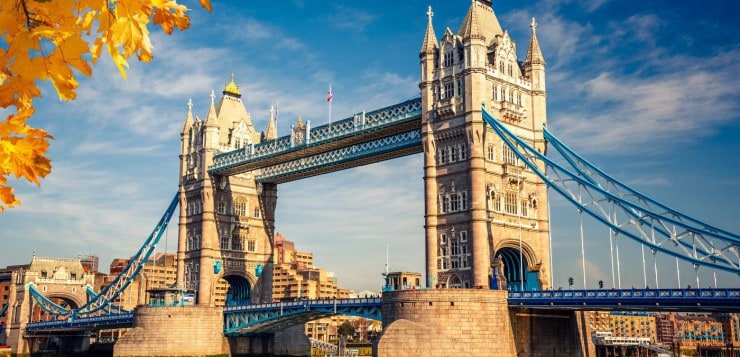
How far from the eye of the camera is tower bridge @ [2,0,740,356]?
48.3m

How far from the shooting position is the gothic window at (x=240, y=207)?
8100 cm

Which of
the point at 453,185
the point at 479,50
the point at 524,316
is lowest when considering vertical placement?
the point at 524,316

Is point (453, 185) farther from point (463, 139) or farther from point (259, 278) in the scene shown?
point (259, 278)

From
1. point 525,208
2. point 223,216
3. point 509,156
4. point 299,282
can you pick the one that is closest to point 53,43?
point 509,156

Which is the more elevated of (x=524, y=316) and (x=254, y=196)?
(x=254, y=196)

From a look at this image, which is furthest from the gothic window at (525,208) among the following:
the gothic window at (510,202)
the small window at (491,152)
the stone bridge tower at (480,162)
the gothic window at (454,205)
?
the gothic window at (454,205)

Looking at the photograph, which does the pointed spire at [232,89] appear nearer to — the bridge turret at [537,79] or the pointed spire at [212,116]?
the pointed spire at [212,116]

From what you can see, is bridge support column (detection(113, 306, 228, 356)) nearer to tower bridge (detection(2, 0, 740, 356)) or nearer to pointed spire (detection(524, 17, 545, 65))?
tower bridge (detection(2, 0, 740, 356))

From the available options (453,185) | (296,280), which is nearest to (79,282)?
(296,280)

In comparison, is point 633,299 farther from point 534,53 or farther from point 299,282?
point 299,282

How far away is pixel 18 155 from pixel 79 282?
114948 millimetres

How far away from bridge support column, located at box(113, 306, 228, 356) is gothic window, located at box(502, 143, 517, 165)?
34.1 meters

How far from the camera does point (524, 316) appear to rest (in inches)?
2057

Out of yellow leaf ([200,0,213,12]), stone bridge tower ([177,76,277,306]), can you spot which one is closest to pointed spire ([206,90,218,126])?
stone bridge tower ([177,76,277,306])
